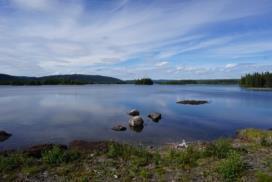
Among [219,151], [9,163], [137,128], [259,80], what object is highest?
[259,80]

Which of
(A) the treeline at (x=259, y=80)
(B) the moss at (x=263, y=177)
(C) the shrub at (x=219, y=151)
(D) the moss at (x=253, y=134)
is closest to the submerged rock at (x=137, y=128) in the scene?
(D) the moss at (x=253, y=134)

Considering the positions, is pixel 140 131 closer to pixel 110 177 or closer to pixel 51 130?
pixel 51 130

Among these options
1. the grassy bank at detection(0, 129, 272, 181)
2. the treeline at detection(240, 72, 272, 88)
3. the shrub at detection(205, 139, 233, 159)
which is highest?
the treeline at detection(240, 72, 272, 88)

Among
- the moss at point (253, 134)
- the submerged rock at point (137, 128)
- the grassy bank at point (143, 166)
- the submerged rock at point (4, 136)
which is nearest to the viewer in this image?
the grassy bank at point (143, 166)

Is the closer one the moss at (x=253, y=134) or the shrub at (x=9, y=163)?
the shrub at (x=9, y=163)

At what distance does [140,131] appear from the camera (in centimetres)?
2180

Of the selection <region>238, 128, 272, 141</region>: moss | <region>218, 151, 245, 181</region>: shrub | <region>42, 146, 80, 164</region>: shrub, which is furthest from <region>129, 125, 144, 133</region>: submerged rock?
<region>218, 151, 245, 181</region>: shrub

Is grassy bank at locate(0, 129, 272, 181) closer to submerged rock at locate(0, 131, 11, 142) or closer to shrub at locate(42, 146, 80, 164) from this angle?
shrub at locate(42, 146, 80, 164)

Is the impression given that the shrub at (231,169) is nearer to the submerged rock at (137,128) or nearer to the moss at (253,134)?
the moss at (253,134)

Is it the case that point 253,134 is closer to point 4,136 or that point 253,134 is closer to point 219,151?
point 219,151

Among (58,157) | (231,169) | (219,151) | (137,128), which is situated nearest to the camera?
(231,169)

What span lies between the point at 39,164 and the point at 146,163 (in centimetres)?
431

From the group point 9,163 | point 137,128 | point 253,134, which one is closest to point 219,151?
point 9,163

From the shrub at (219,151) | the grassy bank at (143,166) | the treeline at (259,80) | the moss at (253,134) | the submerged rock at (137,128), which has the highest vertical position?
the treeline at (259,80)
